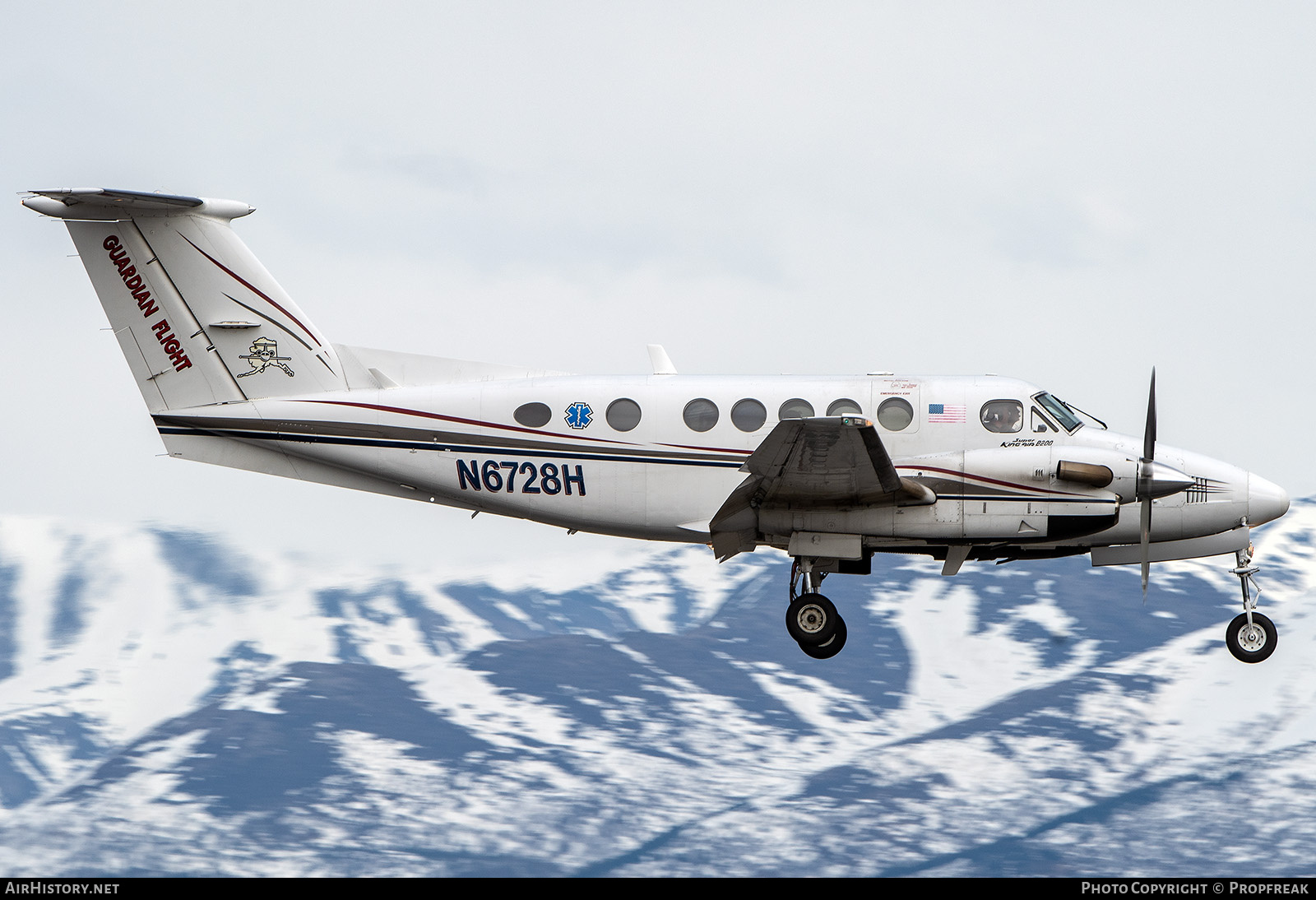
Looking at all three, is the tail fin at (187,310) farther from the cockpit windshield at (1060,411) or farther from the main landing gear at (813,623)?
the cockpit windshield at (1060,411)

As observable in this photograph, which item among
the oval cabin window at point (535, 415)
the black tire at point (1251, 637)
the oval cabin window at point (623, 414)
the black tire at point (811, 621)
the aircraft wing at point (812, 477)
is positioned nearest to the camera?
the aircraft wing at point (812, 477)

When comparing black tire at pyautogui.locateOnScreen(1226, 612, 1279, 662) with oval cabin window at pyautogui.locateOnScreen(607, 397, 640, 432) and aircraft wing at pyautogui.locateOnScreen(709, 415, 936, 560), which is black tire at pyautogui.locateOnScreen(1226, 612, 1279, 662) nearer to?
aircraft wing at pyautogui.locateOnScreen(709, 415, 936, 560)

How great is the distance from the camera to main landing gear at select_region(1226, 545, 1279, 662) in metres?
16.6

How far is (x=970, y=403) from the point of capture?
1623cm

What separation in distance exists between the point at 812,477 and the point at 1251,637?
21.2ft

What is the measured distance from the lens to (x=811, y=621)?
1634cm

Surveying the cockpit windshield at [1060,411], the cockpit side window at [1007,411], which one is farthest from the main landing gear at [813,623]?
the cockpit windshield at [1060,411]

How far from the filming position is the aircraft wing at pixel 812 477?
14.3 meters

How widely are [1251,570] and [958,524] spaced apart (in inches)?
164

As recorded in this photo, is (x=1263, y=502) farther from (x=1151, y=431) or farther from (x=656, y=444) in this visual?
(x=656, y=444)

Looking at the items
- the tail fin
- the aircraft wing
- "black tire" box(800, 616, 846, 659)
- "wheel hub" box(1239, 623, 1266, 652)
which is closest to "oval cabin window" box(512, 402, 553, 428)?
the aircraft wing

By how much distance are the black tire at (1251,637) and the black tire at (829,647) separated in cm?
507
